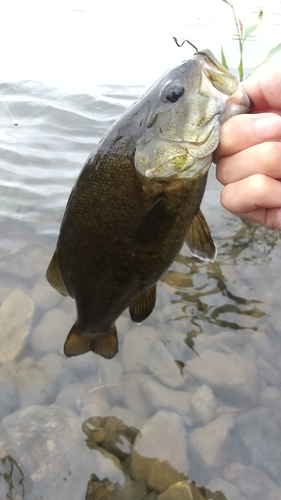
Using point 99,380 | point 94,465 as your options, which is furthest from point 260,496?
point 99,380

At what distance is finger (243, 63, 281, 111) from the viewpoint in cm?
165

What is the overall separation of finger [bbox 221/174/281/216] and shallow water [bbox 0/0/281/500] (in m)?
1.28

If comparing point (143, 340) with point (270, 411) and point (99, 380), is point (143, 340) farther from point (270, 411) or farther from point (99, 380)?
point (270, 411)

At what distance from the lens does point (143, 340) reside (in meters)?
2.83

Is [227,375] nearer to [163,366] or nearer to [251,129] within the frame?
[163,366]

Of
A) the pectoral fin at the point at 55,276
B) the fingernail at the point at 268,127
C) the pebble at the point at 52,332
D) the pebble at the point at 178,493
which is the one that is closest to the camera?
the fingernail at the point at 268,127

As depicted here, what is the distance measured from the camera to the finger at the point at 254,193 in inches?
63.5

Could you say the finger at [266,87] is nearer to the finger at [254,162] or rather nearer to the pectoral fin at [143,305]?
the finger at [254,162]

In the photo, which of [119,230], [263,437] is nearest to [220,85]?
[119,230]

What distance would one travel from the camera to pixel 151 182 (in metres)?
1.62

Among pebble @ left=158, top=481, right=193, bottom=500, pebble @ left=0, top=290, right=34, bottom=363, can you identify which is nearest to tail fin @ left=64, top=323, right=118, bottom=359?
pebble @ left=0, top=290, right=34, bottom=363

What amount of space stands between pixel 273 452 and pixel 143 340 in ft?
3.23

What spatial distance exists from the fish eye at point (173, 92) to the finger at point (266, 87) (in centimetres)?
31

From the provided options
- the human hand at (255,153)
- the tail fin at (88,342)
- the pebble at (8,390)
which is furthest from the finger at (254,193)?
the pebble at (8,390)
